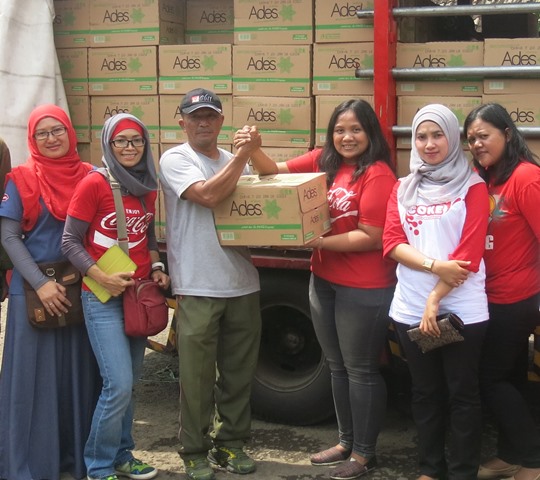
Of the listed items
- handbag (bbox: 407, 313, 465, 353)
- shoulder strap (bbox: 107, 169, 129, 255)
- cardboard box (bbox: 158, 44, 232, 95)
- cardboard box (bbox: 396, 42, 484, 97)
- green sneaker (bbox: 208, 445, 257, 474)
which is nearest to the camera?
handbag (bbox: 407, 313, 465, 353)

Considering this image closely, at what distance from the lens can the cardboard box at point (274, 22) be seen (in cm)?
437


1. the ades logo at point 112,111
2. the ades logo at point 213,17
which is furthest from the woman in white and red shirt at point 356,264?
the ades logo at point 213,17

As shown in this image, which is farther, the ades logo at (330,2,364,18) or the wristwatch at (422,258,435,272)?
the ades logo at (330,2,364,18)

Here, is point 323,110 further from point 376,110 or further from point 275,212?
point 275,212

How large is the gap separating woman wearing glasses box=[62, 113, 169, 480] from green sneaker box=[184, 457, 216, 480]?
1.14ft

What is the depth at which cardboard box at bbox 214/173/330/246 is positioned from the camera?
146 inches

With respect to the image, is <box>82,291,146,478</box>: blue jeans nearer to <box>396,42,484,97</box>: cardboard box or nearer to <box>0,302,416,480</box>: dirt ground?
<box>0,302,416,480</box>: dirt ground

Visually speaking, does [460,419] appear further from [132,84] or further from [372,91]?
[132,84]

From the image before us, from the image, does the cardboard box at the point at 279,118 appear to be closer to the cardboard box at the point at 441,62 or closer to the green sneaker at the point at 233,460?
the cardboard box at the point at 441,62

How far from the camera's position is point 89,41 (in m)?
4.79

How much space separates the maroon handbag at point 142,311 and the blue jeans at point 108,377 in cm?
7

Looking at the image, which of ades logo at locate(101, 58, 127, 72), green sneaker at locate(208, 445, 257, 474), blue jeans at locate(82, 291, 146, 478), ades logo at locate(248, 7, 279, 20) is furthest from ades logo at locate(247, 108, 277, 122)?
green sneaker at locate(208, 445, 257, 474)

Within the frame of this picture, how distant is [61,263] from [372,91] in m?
1.72

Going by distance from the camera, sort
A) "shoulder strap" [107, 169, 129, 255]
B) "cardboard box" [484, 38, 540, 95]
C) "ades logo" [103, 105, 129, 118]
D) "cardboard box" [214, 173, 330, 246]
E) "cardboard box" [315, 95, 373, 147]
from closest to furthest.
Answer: "cardboard box" [214, 173, 330, 246]
"shoulder strap" [107, 169, 129, 255]
"cardboard box" [484, 38, 540, 95]
"cardboard box" [315, 95, 373, 147]
"ades logo" [103, 105, 129, 118]
